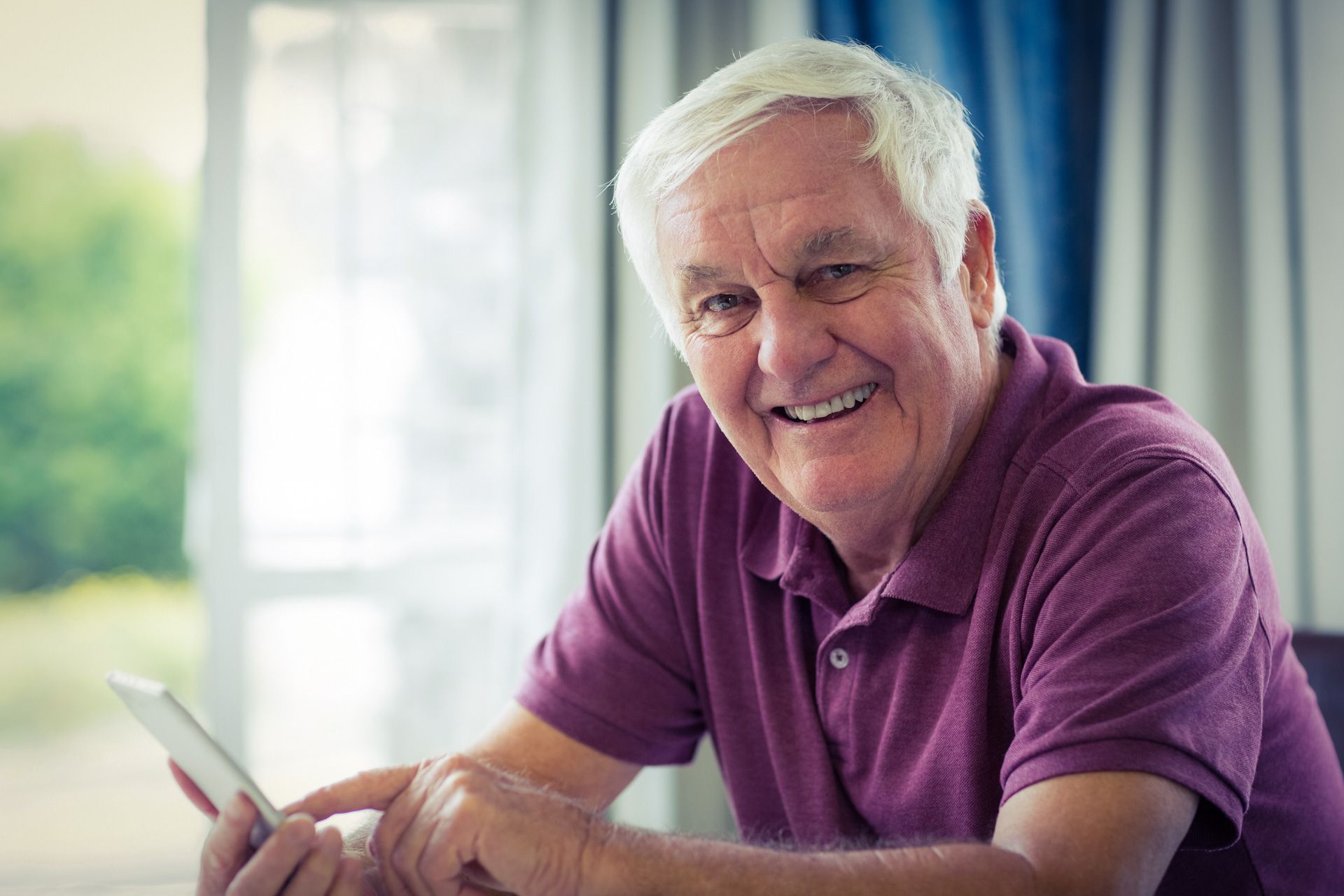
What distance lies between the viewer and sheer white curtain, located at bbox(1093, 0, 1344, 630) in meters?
2.00

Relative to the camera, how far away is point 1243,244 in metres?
2.14

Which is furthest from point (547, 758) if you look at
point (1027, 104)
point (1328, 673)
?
point (1027, 104)

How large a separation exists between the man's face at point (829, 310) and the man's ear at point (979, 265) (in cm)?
3

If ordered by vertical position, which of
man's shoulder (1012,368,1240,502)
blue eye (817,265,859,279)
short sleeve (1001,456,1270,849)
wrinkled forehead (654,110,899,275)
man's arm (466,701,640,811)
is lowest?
man's arm (466,701,640,811)

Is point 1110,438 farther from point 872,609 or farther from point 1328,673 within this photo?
point 1328,673

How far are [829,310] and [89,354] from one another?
8.90 m

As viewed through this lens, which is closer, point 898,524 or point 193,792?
point 193,792

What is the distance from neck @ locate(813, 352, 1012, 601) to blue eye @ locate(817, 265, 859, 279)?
0.69ft

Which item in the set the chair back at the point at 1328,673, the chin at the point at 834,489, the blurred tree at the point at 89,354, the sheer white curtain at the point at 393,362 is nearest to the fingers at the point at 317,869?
the chin at the point at 834,489

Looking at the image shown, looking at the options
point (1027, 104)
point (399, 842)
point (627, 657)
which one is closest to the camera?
point (399, 842)

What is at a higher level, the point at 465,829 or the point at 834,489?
the point at 834,489

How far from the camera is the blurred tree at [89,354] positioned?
827cm

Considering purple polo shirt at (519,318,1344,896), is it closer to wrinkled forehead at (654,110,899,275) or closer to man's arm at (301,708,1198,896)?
man's arm at (301,708,1198,896)

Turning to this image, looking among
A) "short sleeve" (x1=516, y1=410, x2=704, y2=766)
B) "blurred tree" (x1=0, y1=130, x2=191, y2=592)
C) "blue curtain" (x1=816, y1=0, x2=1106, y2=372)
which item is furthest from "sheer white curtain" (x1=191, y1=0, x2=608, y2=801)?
"blurred tree" (x1=0, y1=130, x2=191, y2=592)
